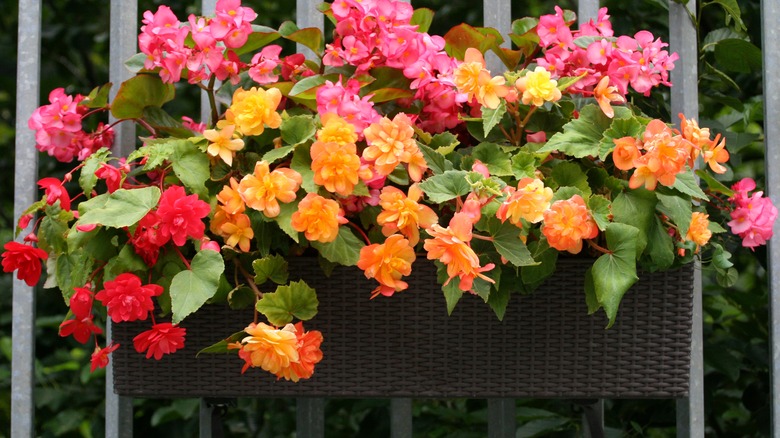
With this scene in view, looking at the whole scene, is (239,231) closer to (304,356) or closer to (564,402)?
(304,356)

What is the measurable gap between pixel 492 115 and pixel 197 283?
A: 1.26ft

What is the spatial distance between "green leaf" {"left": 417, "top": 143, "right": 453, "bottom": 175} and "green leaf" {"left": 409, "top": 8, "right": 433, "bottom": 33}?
0.74 feet

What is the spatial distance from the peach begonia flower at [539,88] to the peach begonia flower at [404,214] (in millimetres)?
181

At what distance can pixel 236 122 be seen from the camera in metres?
1.15

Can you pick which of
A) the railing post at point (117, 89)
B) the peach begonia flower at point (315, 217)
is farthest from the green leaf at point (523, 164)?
the railing post at point (117, 89)

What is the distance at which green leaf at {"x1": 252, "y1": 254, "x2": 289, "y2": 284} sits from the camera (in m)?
1.11

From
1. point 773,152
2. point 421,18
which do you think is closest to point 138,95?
point 421,18

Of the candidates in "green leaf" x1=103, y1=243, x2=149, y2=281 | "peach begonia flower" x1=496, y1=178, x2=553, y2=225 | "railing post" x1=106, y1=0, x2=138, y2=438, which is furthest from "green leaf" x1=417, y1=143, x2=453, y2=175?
"railing post" x1=106, y1=0, x2=138, y2=438

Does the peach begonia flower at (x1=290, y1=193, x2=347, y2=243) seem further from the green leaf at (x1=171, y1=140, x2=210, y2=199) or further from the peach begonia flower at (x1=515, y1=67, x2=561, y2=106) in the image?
the peach begonia flower at (x1=515, y1=67, x2=561, y2=106)

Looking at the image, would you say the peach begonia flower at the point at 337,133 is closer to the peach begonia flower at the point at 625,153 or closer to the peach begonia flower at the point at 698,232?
the peach begonia flower at the point at 625,153

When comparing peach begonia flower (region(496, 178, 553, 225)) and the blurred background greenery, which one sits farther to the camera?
the blurred background greenery

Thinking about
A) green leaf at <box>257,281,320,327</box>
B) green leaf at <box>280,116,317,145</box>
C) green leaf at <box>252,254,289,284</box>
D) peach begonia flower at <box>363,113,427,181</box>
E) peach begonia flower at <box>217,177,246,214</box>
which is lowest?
green leaf at <box>257,281,320,327</box>

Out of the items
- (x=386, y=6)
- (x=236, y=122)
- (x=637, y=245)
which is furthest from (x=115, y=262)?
(x=637, y=245)

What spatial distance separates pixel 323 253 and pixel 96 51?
6.42ft
